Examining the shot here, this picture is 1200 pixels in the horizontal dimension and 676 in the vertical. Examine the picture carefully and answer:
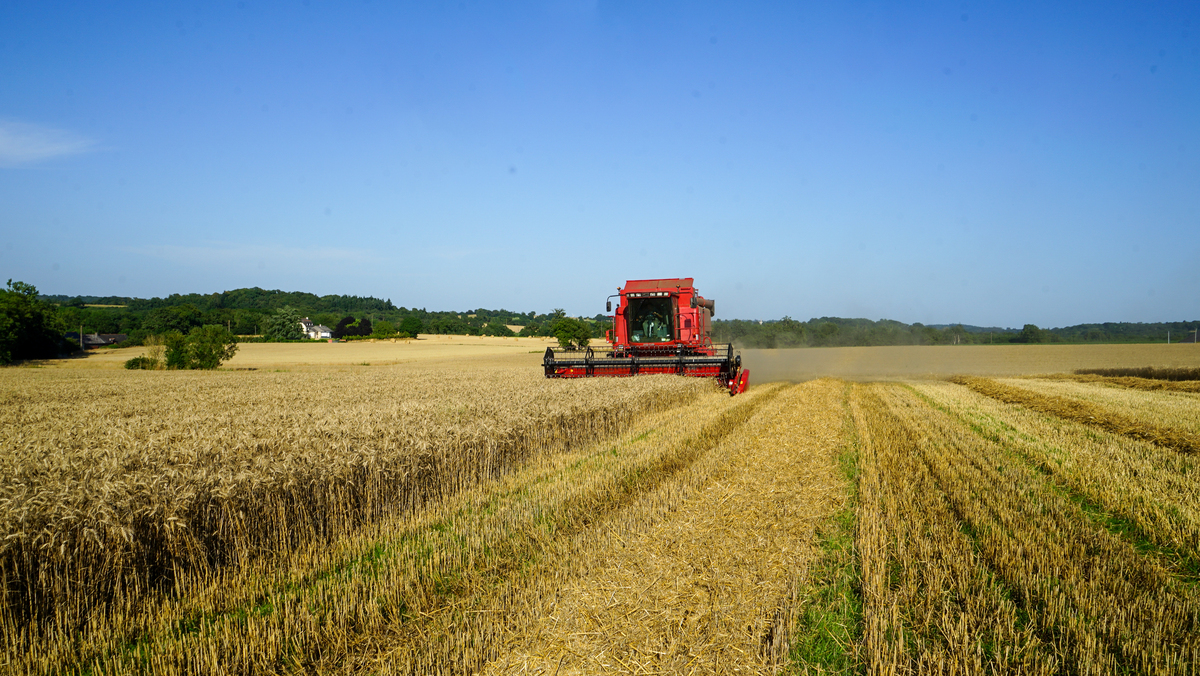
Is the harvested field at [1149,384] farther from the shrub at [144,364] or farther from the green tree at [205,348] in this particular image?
the shrub at [144,364]

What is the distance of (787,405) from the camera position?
14047 mm

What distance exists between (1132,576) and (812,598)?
2297mm

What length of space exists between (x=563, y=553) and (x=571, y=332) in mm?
50662

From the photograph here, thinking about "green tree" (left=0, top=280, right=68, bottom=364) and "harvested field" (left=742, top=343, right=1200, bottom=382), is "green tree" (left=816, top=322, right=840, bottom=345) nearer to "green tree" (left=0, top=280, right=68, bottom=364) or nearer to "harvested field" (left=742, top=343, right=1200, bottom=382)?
"harvested field" (left=742, top=343, right=1200, bottom=382)

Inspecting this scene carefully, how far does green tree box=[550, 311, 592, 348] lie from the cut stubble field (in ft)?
149

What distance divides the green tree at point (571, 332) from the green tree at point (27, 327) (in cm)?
3760

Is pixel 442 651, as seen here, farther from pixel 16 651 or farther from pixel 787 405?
pixel 787 405

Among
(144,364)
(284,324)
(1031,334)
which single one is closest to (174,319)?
(284,324)

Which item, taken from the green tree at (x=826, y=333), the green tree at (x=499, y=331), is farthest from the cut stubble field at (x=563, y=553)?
the green tree at (x=499, y=331)

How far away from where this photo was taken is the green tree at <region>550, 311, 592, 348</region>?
54312mm

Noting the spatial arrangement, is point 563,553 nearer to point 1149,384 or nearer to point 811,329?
point 1149,384

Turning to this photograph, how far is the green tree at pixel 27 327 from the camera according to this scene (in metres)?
38.3

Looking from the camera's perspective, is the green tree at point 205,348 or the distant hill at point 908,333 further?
the distant hill at point 908,333

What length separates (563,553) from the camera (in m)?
4.82
